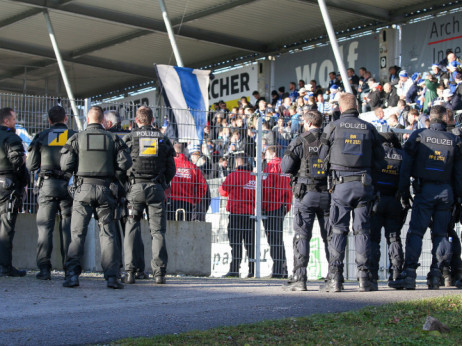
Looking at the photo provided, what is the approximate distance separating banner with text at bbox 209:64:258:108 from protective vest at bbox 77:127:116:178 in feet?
73.2

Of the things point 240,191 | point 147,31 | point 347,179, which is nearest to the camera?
point 347,179

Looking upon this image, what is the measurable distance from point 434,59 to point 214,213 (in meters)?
14.0

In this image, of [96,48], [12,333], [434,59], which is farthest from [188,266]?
[96,48]

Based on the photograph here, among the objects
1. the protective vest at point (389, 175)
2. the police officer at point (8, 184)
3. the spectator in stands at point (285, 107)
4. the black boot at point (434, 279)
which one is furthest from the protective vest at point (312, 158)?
the spectator in stands at point (285, 107)

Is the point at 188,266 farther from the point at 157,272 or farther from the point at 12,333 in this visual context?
the point at 12,333

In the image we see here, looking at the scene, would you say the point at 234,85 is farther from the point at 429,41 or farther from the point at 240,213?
the point at 240,213

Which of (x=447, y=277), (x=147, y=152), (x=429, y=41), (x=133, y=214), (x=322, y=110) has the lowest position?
(x=447, y=277)

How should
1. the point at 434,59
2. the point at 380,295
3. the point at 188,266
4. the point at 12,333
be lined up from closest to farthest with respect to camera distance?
the point at 12,333 → the point at 380,295 → the point at 188,266 → the point at 434,59

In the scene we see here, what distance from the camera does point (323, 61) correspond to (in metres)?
28.4

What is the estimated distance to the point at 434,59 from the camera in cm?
2381

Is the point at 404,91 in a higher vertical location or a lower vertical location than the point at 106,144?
higher

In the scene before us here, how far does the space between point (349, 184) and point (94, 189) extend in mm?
2851

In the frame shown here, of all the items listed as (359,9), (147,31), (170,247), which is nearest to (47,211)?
(170,247)

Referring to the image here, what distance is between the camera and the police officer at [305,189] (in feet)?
29.6
